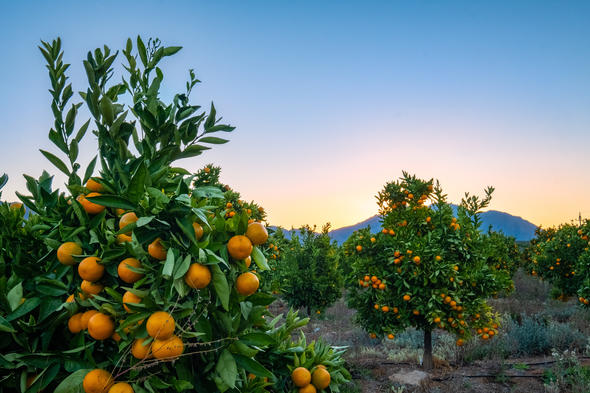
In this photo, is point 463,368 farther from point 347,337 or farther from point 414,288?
point 347,337

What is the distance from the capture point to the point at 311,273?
39.2 ft

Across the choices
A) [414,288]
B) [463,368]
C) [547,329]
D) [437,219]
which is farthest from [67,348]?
[547,329]

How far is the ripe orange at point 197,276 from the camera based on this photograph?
1.14m

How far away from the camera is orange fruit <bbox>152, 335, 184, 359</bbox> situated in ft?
3.74

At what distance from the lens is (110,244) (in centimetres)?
132

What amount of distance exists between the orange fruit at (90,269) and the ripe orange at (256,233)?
1.83 feet

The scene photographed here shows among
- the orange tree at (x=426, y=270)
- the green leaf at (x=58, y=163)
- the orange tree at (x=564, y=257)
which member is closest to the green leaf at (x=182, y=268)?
the green leaf at (x=58, y=163)

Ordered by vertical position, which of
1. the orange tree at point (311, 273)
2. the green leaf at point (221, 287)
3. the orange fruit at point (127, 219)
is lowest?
the orange tree at point (311, 273)

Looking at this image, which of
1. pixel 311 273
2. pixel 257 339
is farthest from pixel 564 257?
pixel 257 339

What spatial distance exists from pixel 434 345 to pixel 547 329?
9.36 ft

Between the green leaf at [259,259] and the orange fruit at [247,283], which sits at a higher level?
the green leaf at [259,259]

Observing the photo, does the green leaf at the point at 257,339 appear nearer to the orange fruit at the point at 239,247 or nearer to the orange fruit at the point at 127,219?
the orange fruit at the point at 239,247

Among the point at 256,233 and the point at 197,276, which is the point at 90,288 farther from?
the point at 256,233

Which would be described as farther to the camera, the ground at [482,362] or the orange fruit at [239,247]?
the ground at [482,362]
